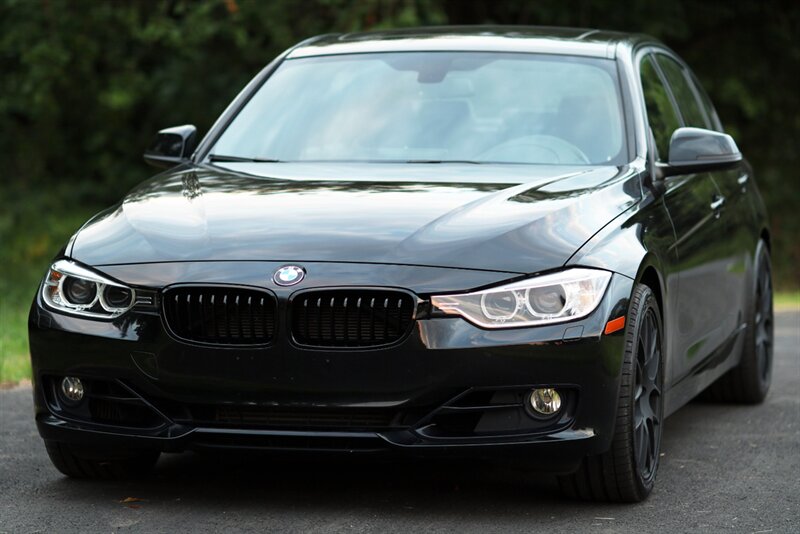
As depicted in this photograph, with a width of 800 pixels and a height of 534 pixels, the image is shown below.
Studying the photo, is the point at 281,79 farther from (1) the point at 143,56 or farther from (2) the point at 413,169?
(1) the point at 143,56

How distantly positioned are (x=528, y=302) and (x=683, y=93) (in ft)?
10.4

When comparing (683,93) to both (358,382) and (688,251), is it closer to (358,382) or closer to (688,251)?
(688,251)

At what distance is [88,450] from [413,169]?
1.53 m

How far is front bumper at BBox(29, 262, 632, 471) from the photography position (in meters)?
4.60

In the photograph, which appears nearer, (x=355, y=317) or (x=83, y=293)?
(x=355, y=317)

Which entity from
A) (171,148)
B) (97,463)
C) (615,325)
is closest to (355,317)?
(615,325)

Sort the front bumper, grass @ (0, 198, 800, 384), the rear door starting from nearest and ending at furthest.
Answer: the front bumper
the rear door
grass @ (0, 198, 800, 384)

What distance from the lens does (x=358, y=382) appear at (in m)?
4.59

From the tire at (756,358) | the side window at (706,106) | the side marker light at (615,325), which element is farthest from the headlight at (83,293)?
the side window at (706,106)

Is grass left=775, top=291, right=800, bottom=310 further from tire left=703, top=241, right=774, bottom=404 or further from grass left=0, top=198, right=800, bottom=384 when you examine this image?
tire left=703, top=241, right=774, bottom=404

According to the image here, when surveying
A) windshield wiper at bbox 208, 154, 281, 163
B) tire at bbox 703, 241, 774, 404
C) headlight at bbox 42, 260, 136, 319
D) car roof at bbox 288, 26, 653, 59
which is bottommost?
tire at bbox 703, 241, 774, 404

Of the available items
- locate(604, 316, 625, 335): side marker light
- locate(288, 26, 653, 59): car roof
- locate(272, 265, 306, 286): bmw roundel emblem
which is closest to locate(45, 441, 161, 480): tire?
locate(272, 265, 306, 286): bmw roundel emblem

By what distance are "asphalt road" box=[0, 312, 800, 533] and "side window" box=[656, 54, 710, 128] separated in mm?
1740

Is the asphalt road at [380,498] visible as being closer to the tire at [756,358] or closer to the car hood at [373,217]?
the car hood at [373,217]
